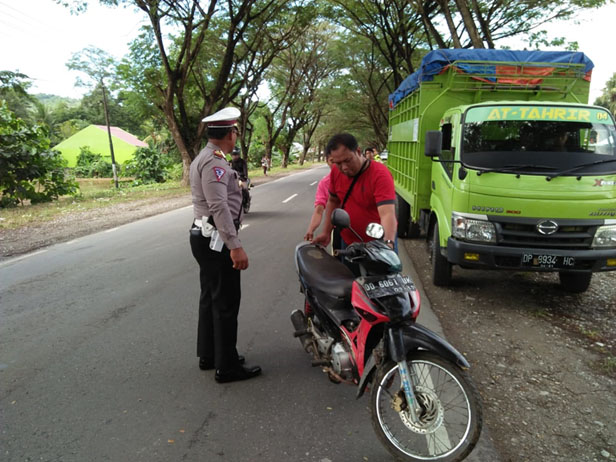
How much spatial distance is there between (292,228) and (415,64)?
56.5ft

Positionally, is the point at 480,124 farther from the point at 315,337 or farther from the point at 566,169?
the point at 315,337

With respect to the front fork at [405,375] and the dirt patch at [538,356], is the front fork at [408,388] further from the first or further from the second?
the dirt patch at [538,356]

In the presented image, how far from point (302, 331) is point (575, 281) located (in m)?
3.77

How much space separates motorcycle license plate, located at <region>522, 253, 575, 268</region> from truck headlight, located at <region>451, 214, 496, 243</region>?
370 millimetres

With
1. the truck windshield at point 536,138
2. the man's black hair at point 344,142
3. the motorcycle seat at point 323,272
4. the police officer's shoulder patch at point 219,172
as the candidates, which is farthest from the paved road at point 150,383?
the truck windshield at point 536,138

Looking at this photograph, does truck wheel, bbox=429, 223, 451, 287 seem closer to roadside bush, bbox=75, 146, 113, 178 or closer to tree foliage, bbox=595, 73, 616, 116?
roadside bush, bbox=75, 146, 113, 178

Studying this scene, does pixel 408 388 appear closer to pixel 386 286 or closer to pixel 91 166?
pixel 386 286

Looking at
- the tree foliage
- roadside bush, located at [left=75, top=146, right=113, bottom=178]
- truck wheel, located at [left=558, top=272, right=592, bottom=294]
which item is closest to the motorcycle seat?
truck wheel, located at [left=558, top=272, right=592, bottom=294]

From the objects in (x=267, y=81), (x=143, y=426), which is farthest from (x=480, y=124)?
(x=267, y=81)

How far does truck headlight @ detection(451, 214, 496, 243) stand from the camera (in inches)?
177

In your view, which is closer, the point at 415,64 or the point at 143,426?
the point at 143,426

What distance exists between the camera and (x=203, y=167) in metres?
3.03

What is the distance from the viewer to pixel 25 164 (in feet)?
43.2

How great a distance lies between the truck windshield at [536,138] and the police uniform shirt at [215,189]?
2937 millimetres
